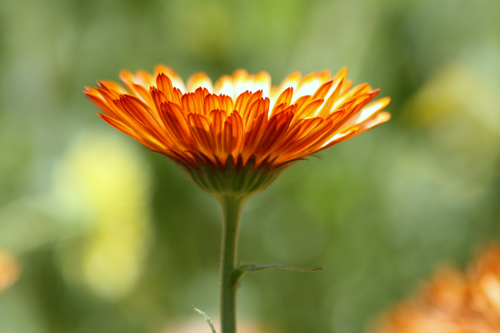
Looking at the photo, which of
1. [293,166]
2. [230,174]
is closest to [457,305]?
[230,174]

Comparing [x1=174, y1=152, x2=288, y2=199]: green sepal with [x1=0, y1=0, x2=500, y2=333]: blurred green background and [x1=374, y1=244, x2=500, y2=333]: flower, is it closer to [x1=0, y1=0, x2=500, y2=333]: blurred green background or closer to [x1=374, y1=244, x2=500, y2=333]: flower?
[x1=374, y1=244, x2=500, y2=333]: flower

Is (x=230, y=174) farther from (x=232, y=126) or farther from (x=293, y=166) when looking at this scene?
(x=293, y=166)

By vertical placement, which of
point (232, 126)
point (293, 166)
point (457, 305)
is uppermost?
point (293, 166)

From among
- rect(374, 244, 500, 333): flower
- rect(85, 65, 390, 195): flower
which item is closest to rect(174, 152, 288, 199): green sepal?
rect(85, 65, 390, 195): flower

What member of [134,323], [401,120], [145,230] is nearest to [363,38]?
[401,120]

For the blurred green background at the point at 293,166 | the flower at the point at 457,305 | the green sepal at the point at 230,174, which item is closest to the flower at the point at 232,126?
the green sepal at the point at 230,174

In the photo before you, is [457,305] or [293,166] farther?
[293,166]
